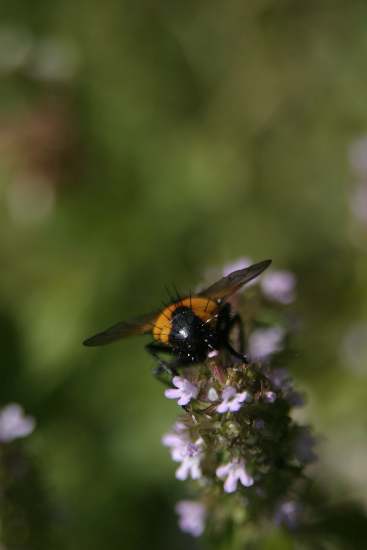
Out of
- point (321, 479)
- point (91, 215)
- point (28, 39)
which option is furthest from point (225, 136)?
point (321, 479)

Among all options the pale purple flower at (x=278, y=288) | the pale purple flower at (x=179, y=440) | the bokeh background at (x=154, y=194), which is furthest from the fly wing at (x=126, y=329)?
the bokeh background at (x=154, y=194)

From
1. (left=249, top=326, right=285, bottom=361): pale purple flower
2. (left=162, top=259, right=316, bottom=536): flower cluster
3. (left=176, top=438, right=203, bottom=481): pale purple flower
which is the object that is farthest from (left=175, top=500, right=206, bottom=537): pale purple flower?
(left=249, top=326, right=285, bottom=361): pale purple flower

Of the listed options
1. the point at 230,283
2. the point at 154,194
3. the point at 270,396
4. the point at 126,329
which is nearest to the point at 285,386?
the point at 270,396

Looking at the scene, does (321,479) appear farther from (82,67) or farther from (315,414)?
(82,67)

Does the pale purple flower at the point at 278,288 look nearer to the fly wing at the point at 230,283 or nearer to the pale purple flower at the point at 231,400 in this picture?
the fly wing at the point at 230,283

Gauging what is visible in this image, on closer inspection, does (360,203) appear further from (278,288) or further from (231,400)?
(231,400)

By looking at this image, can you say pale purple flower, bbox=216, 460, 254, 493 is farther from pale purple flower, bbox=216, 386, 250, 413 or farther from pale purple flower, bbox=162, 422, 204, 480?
pale purple flower, bbox=216, 386, 250, 413
